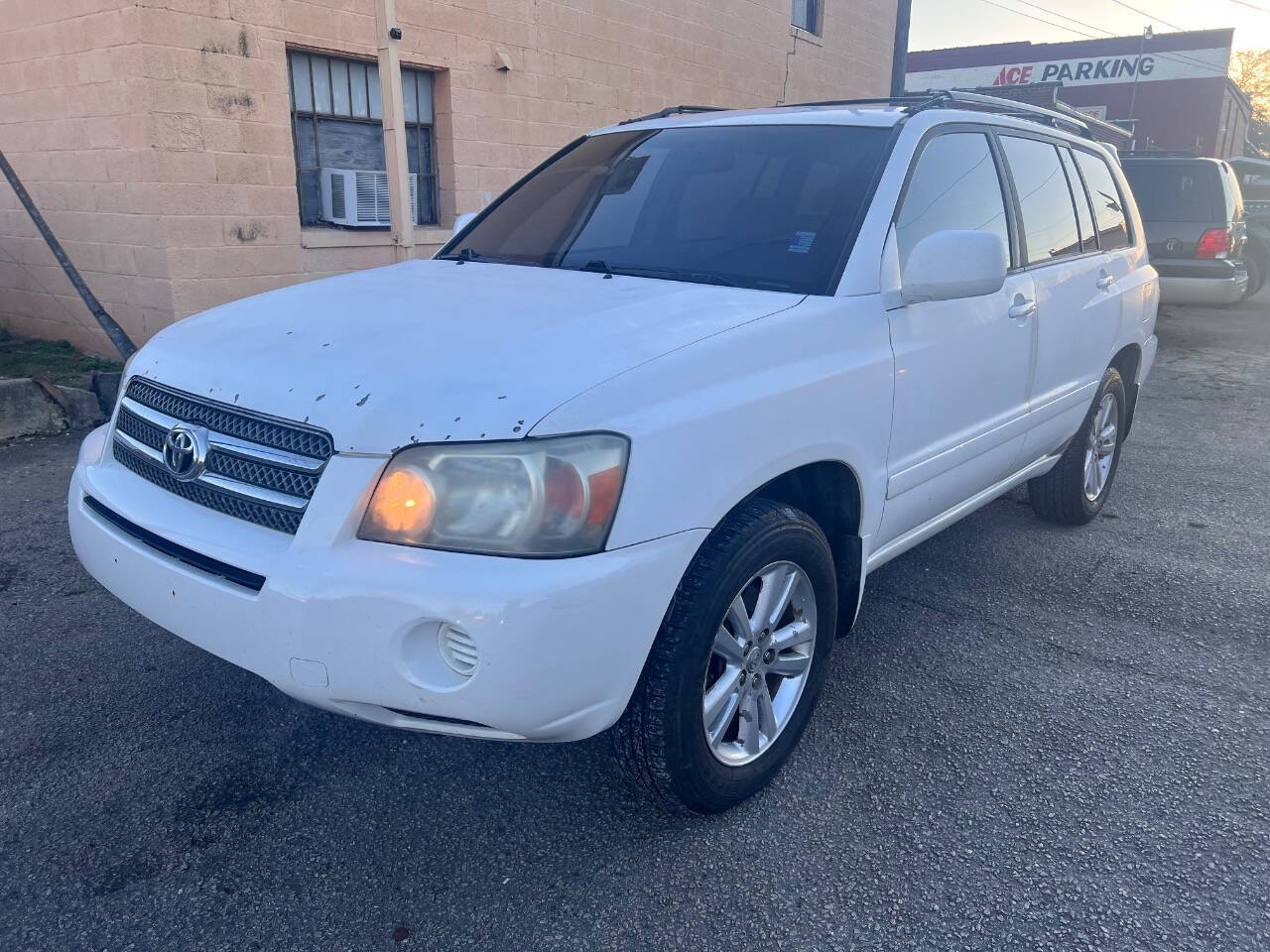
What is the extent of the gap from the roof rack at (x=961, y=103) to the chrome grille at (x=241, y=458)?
241 centimetres

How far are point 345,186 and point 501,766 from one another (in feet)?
20.0

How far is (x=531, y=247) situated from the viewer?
12.1ft

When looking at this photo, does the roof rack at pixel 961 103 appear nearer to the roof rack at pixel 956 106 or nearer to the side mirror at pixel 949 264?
the roof rack at pixel 956 106

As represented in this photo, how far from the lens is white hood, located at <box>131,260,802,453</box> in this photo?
225cm

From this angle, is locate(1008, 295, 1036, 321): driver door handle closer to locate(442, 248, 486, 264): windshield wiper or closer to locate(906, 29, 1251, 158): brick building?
locate(442, 248, 486, 264): windshield wiper

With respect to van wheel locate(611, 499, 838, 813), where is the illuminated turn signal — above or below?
above

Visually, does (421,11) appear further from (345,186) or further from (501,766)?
(501,766)

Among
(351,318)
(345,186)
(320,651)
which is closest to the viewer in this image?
(320,651)

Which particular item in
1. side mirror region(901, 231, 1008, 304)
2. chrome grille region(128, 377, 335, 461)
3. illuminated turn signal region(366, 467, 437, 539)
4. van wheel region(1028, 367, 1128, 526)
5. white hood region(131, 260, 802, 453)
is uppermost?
side mirror region(901, 231, 1008, 304)

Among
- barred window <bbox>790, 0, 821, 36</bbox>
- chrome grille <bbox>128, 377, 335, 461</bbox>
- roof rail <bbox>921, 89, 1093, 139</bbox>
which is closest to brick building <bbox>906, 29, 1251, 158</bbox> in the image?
barred window <bbox>790, 0, 821, 36</bbox>

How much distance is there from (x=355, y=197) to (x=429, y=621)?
21.4ft

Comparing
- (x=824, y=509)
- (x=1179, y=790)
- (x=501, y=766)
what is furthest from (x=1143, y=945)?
(x=501, y=766)

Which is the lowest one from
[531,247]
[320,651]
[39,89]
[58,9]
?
[320,651]

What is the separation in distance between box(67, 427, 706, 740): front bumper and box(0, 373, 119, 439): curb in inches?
180
